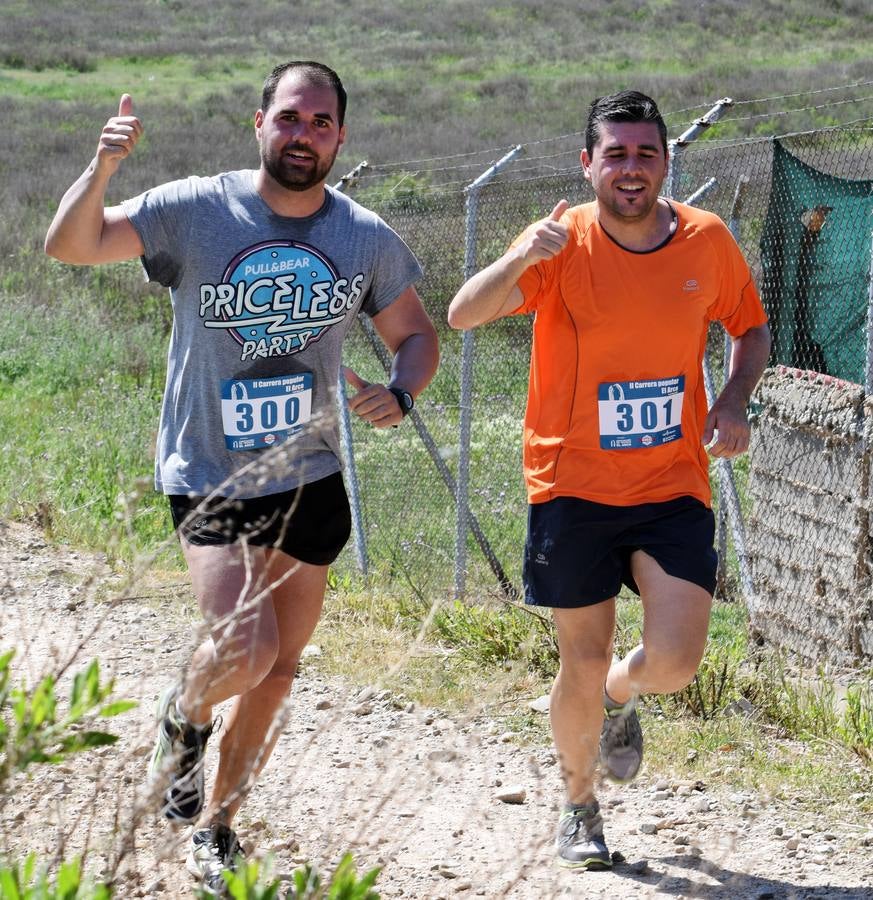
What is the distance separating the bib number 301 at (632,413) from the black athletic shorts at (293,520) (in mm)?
773

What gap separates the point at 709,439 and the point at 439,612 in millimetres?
2409

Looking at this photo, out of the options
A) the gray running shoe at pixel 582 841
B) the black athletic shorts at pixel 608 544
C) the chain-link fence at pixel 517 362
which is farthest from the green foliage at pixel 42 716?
the chain-link fence at pixel 517 362

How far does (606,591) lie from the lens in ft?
13.6

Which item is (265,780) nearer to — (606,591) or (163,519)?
(606,591)

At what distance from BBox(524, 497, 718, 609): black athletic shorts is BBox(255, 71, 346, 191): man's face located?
1162 millimetres

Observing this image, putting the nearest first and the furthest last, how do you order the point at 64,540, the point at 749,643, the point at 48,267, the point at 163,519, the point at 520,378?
the point at 749,643
the point at 64,540
the point at 163,519
the point at 520,378
the point at 48,267

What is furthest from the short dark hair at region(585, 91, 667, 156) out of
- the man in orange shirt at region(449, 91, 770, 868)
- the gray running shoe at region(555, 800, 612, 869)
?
the gray running shoe at region(555, 800, 612, 869)

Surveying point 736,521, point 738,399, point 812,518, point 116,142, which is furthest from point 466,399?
point 116,142

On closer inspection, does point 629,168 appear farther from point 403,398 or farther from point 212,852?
point 212,852

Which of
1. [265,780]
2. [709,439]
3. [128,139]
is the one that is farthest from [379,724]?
[128,139]

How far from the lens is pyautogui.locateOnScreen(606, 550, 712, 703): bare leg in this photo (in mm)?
3982

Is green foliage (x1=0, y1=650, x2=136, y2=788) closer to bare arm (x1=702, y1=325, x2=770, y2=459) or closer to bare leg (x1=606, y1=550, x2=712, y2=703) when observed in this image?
bare leg (x1=606, y1=550, x2=712, y2=703)

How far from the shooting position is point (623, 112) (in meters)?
4.10

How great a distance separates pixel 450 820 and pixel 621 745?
0.61 m
